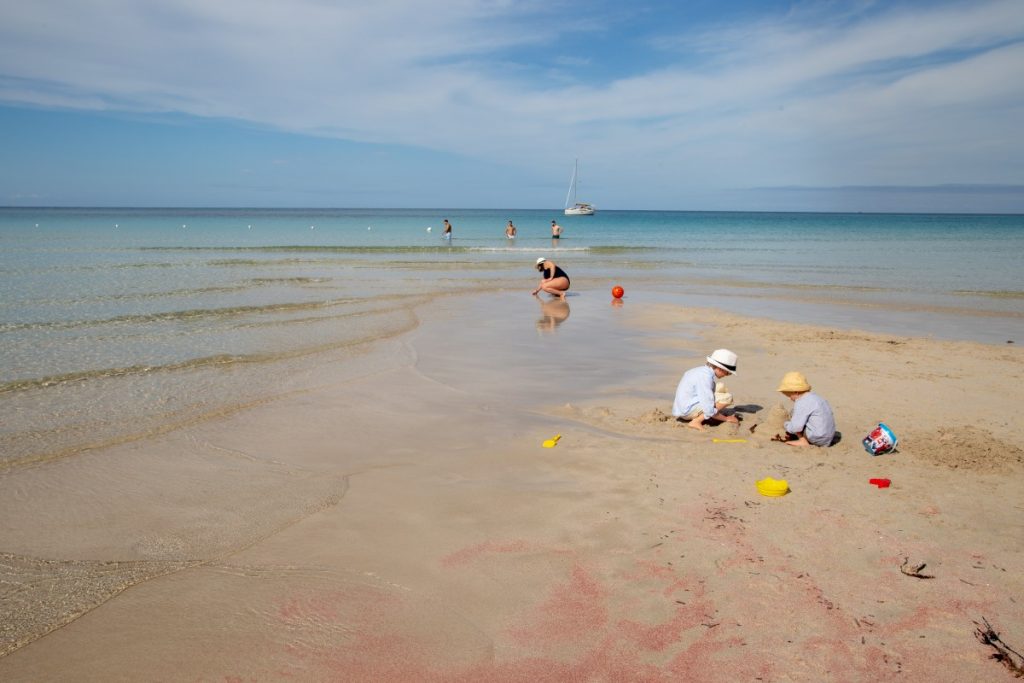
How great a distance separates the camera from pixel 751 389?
10.7m

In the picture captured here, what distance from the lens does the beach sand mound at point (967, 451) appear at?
721 centimetres

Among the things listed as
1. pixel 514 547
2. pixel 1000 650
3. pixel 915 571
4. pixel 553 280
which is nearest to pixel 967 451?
pixel 915 571

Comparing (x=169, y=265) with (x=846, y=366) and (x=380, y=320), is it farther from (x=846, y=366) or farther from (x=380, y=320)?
(x=846, y=366)

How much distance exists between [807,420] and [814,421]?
0.26 ft

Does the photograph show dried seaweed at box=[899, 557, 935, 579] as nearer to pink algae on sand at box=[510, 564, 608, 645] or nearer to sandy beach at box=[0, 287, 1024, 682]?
sandy beach at box=[0, 287, 1024, 682]

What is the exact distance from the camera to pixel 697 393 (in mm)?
8570

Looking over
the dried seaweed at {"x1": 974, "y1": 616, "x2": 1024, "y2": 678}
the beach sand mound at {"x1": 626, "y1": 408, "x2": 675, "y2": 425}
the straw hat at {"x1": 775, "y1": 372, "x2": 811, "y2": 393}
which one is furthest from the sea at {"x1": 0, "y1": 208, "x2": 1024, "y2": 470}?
the dried seaweed at {"x1": 974, "y1": 616, "x2": 1024, "y2": 678}

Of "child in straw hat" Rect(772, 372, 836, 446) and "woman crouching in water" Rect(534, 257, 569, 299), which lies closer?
"child in straw hat" Rect(772, 372, 836, 446)

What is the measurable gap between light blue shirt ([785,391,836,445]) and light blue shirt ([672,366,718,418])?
1027 millimetres

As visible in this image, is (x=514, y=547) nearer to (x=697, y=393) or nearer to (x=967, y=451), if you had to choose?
(x=697, y=393)

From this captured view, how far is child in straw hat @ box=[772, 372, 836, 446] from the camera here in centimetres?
777

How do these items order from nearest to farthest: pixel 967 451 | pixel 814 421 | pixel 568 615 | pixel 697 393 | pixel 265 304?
pixel 568 615, pixel 967 451, pixel 814 421, pixel 697 393, pixel 265 304

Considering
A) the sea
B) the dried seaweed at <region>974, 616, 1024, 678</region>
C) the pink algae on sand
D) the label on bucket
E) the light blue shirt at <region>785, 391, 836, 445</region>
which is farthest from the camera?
the sea

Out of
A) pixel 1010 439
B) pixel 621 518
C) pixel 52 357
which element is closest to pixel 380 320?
pixel 52 357
